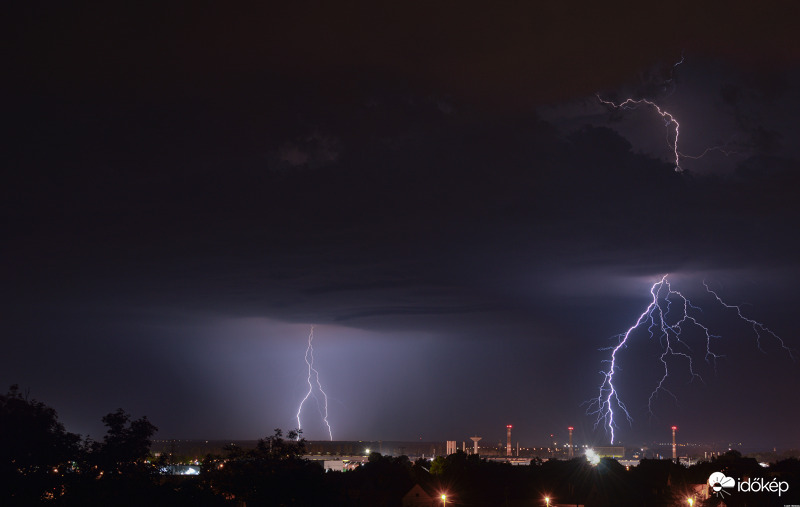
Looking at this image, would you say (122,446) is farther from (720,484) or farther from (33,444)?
(720,484)

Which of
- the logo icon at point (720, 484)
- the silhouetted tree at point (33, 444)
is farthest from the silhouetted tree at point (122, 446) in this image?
the logo icon at point (720, 484)

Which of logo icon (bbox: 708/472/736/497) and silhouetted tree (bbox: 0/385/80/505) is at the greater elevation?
silhouetted tree (bbox: 0/385/80/505)

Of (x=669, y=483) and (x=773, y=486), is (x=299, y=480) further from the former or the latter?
(x=669, y=483)

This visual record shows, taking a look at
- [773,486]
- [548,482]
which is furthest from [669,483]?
[773,486]

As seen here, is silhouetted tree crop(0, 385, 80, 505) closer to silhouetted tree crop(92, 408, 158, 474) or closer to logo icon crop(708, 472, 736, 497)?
silhouetted tree crop(92, 408, 158, 474)

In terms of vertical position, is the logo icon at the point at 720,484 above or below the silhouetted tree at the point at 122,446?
below

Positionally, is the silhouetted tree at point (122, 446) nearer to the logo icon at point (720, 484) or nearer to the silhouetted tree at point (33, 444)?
the silhouetted tree at point (33, 444)

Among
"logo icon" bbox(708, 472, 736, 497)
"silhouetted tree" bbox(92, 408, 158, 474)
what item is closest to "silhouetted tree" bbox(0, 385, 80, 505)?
"silhouetted tree" bbox(92, 408, 158, 474)

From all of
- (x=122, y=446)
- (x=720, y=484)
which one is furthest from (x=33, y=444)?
(x=720, y=484)
